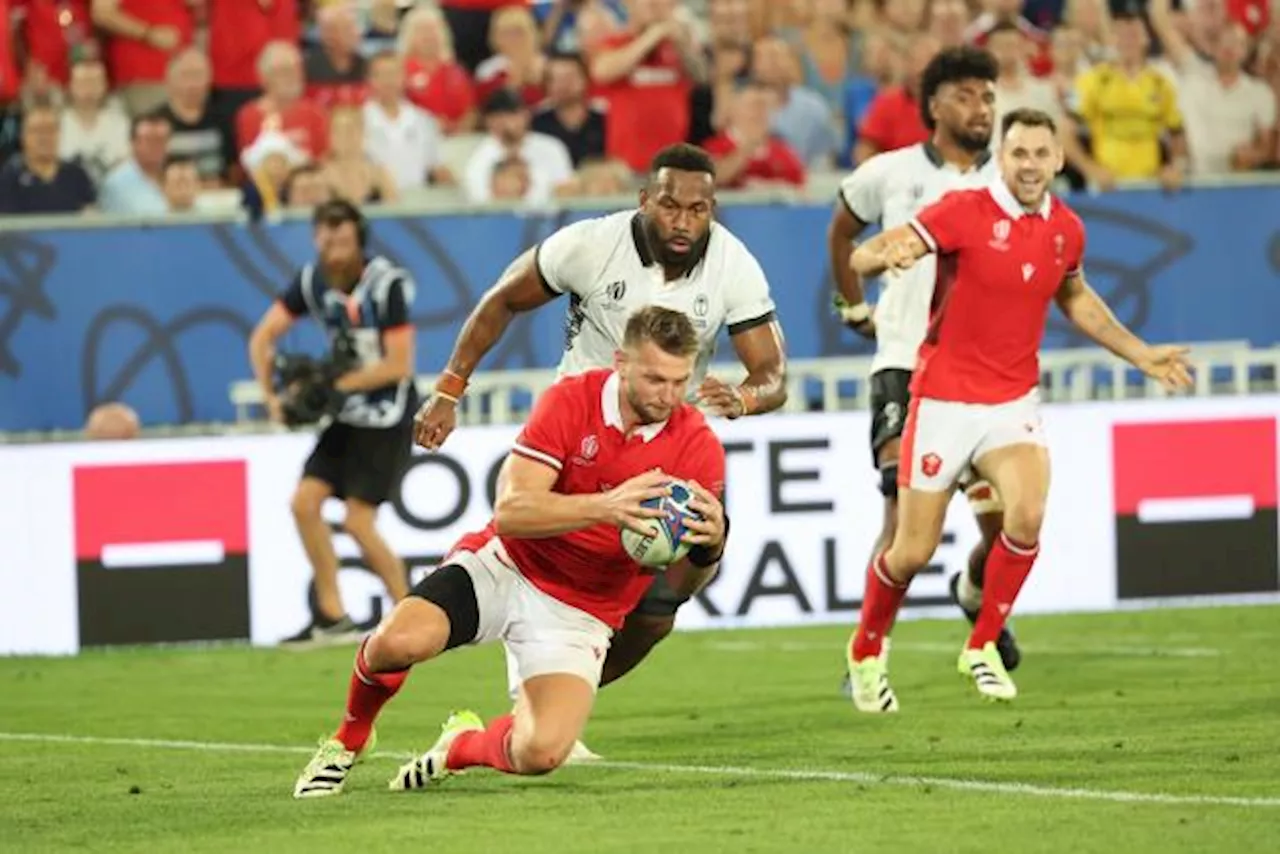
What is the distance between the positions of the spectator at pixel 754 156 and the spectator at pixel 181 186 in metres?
3.45

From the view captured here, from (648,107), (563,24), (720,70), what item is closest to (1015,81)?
(720,70)

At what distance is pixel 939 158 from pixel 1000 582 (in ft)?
6.65

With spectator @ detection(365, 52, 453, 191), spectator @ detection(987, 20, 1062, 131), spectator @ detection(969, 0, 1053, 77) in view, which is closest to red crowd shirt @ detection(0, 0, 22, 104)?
spectator @ detection(365, 52, 453, 191)

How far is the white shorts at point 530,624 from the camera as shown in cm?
954

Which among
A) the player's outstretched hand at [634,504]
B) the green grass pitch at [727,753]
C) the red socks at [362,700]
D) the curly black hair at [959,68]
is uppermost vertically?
the curly black hair at [959,68]

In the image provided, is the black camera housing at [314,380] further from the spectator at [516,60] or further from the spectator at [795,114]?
the spectator at [795,114]

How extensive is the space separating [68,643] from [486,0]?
6532 millimetres

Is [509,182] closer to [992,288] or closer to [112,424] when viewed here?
[112,424]

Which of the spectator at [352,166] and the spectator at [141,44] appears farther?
the spectator at [141,44]

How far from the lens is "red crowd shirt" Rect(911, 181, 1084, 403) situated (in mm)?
12062

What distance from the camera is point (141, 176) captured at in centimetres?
1858

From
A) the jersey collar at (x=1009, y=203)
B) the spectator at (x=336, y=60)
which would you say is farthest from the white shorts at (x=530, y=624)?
the spectator at (x=336, y=60)

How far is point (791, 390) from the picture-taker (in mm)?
16875

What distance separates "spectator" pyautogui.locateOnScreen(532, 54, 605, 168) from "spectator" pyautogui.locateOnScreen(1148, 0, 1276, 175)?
4.14m
